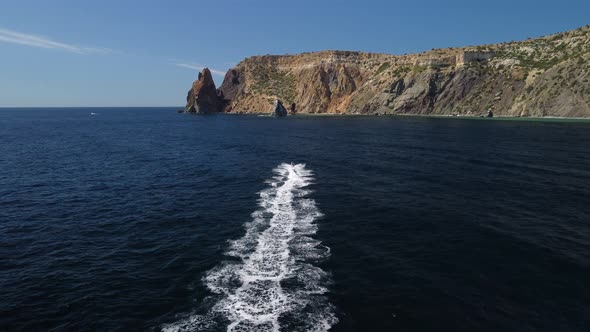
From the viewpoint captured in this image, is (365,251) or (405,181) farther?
(405,181)

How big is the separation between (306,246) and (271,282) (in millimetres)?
6863

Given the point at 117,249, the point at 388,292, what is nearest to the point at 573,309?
the point at 388,292

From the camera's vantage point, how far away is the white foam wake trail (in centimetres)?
2073

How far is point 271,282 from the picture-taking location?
25.2 meters

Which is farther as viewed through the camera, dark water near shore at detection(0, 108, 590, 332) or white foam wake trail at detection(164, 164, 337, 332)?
dark water near shore at detection(0, 108, 590, 332)

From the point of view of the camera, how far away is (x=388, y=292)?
24156 millimetres

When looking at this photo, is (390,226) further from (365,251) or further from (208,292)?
(208,292)

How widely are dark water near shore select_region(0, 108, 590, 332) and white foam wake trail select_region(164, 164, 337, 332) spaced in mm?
143

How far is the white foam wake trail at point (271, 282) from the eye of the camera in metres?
20.7

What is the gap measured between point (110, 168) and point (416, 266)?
58688 mm

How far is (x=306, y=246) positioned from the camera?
31.5 metres

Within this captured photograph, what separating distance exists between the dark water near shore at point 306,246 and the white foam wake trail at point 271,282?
143 mm

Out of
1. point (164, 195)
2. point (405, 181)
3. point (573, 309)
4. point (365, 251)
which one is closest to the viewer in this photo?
point (573, 309)

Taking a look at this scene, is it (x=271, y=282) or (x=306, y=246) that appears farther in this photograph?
(x=306, y=246)
